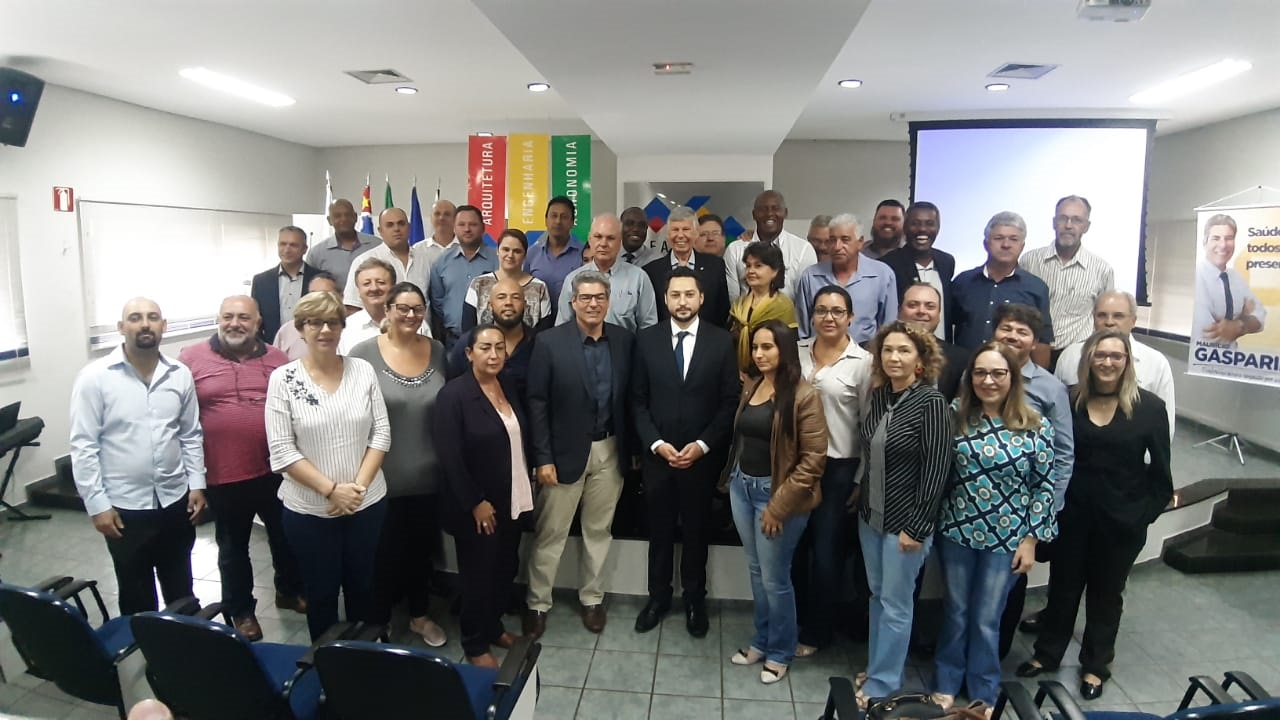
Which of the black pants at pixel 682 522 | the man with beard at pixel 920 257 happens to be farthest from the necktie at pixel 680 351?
the man with beard at pixel 920 257

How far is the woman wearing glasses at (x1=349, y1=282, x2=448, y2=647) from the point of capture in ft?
9.59

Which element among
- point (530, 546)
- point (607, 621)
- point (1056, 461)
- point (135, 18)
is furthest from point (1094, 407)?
point (135, 18)

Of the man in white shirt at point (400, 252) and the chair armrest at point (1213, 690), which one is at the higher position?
the man in white shirt at point (400, 252)

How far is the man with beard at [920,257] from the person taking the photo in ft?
12.9

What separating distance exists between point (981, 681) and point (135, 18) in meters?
5.69

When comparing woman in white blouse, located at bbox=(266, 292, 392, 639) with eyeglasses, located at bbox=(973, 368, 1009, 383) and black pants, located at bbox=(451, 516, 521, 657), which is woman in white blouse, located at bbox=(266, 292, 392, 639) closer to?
black pants, located at bbox=(451, 516, 521, 657)

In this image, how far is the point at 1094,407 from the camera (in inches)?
111

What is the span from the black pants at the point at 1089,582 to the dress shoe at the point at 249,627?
3778 millimetres

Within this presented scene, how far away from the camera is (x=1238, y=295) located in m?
5.59

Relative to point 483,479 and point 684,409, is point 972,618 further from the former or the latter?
point 483,479

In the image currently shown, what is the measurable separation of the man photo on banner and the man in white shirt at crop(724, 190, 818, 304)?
4000mm

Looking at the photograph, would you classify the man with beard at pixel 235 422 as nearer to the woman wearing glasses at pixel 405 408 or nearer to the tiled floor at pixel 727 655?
the woman wearing glasses at pixel 405 408

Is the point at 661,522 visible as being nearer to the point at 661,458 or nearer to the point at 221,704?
the point at 661,458

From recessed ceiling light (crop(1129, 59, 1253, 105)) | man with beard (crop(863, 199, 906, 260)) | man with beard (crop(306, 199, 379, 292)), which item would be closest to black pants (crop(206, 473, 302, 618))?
man with beard (crop(306, 199, 379, 292))
